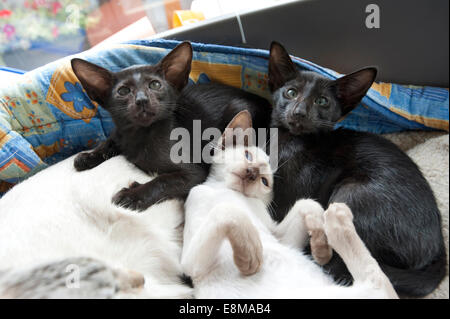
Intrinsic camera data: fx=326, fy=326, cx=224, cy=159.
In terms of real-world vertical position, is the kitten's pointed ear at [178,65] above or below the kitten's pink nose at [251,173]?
above

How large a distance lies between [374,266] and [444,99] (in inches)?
44.6

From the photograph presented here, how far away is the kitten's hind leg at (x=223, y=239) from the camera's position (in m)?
0.97

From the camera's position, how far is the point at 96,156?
4.82 ft

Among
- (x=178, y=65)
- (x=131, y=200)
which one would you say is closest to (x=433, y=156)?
(x=178, y=65)

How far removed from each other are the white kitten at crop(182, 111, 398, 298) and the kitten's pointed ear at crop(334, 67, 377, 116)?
0.58m

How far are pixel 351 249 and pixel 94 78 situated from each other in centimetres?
121

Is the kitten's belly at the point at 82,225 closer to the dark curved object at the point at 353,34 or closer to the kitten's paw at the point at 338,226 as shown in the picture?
the kitten's paw at the point at 338,226

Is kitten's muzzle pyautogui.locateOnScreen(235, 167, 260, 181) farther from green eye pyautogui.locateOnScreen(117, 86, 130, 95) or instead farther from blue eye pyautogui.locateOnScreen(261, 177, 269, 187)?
green eye pyautogui.locateOnScreen(117, 86, 130, 95)

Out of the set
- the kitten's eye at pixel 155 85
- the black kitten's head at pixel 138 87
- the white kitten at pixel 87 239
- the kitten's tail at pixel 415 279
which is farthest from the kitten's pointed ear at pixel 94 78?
the kitten's tail at pixel 415 279

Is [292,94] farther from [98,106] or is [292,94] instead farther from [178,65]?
[98,106]

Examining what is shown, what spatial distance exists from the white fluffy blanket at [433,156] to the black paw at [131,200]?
3.78 feet

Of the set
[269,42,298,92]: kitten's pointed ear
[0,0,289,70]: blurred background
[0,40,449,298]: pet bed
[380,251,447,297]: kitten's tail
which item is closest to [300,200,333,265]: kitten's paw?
[380,251,447,297]: kitten's tail

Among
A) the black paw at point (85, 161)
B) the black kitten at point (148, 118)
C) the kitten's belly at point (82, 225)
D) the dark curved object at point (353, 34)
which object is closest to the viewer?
the kitten's belly at point (82, 225)

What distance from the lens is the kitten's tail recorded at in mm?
1041
